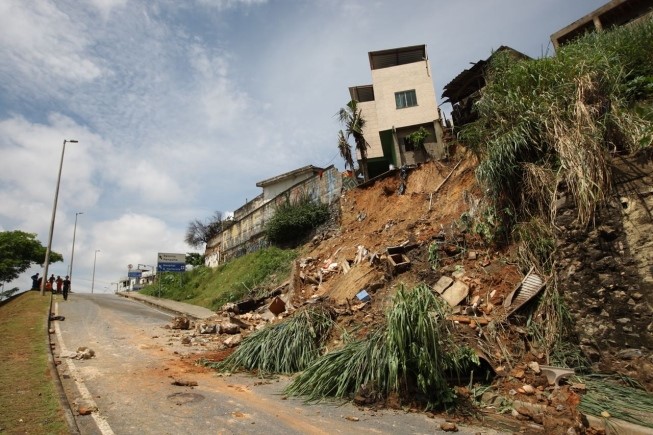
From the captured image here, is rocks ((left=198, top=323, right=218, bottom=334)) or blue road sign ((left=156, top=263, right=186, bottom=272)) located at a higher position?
blue road sign ((left=156, top=263, right=186, bottom=272))

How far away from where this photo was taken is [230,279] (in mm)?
23359

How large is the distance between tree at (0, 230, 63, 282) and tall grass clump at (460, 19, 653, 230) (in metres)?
39.9

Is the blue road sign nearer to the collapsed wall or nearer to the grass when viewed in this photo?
the grass

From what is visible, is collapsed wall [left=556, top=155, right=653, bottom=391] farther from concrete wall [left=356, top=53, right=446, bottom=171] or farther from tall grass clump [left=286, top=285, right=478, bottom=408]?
concrete wall [left=356, top=53, right=446, bottom=171]

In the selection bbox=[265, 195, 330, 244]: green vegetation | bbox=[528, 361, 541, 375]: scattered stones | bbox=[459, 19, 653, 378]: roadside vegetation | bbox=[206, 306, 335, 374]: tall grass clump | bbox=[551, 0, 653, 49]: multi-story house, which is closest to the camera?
bbox=[528, 361, 541, 375]: scattered stones

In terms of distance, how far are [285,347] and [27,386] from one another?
4216 mm

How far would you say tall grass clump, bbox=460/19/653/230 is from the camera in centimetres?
641

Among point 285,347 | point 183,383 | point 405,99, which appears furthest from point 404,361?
point 405,99

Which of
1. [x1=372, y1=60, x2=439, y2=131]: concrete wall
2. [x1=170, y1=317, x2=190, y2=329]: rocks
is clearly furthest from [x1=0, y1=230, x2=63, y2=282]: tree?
[x1=372, y1=60, x2=439, y2=131]: concrete wall

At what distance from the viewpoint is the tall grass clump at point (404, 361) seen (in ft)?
18.2

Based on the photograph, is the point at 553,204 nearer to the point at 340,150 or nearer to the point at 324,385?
the point at 324,385

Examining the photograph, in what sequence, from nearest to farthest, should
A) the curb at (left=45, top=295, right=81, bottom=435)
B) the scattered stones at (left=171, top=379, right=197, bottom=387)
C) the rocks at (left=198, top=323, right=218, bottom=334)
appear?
the curb at (left=45, top=295, right=81, bottom=435) → the scattered stones at (left=171, top=379, right=197, bottom=387) → the rocks at (left=198, top=323, right=218, bottom=334)

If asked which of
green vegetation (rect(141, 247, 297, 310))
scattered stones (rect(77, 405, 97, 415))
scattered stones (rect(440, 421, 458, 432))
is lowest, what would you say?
scattered stones (rect(440, 421, 458, 432))

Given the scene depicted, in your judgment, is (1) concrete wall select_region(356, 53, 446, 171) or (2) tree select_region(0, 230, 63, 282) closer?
(1) concrete wall select_region(356, 53, 446, 171)
